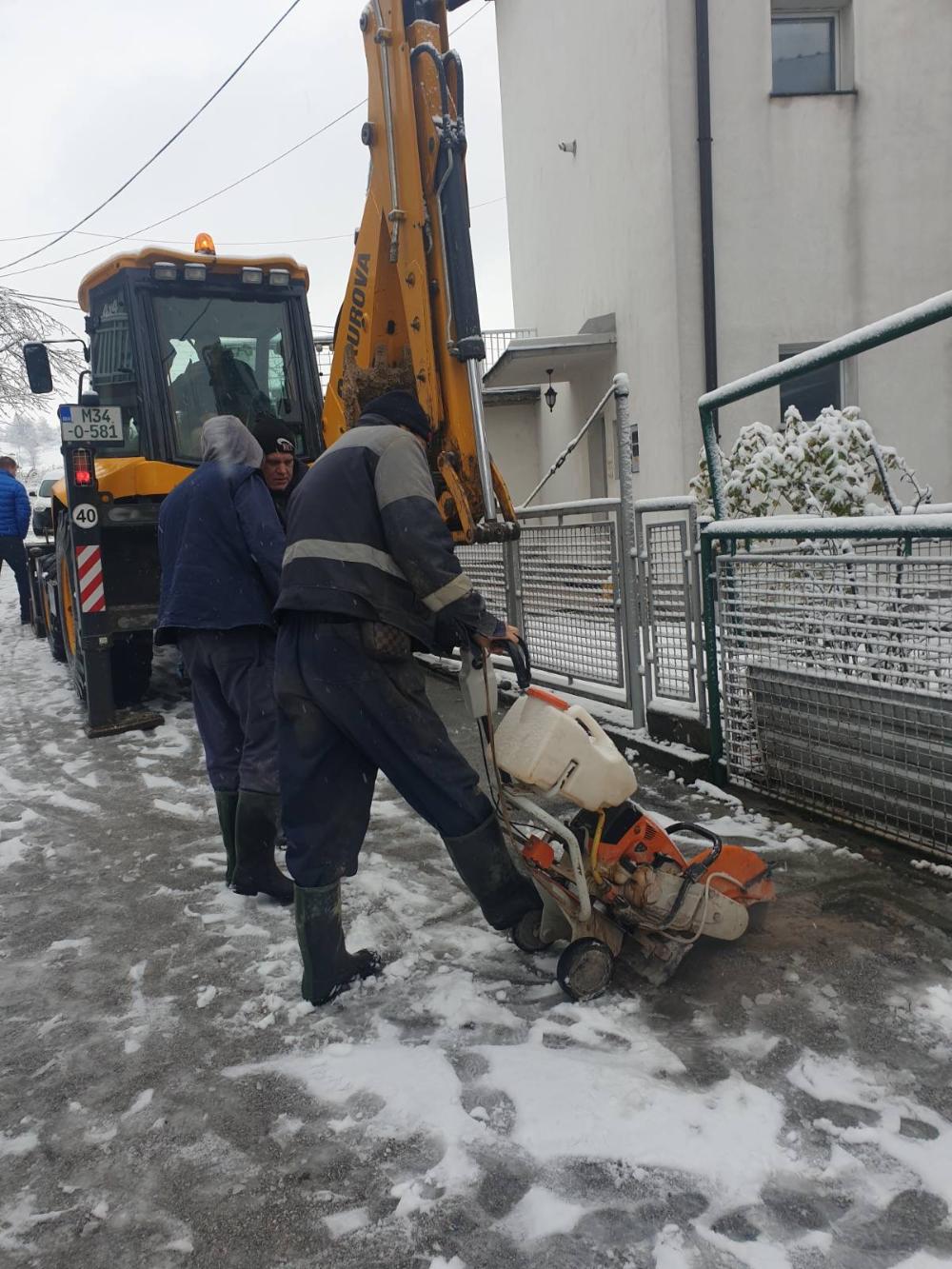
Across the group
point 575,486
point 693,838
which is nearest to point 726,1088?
point 693,838

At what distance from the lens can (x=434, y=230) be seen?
5.21 metres

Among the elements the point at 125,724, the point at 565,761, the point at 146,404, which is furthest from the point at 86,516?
the point at 565,761

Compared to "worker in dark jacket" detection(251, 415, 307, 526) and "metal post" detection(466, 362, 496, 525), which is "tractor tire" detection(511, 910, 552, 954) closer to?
"worker in dark jacket" detection(251, 415, 307, 526)

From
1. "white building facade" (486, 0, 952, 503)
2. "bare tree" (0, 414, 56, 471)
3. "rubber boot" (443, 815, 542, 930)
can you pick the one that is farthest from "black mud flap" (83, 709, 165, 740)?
"bare tree" (0, 414, 56, 471)

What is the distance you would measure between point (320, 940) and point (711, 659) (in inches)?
91.3

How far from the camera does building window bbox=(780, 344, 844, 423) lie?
32.9ft

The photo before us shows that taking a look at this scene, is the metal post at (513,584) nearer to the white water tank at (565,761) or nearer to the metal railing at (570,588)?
the metal railing at (570,588)

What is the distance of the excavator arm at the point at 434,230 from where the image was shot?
16.6 ft

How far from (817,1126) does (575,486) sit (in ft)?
38.0

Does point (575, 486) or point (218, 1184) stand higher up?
point (575, 486)

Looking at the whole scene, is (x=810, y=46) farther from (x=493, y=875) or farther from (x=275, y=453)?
(x=493, y=875)

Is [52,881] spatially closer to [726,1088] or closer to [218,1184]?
[218,1184]

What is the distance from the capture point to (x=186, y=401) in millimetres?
6746

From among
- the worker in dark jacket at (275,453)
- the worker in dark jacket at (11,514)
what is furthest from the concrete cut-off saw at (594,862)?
the worker in dark jacket at (11,514)
